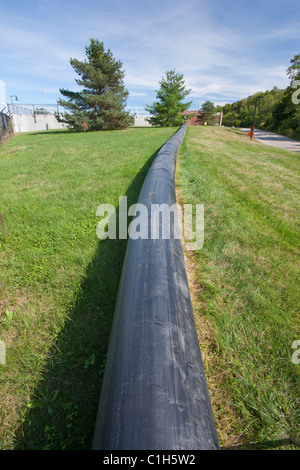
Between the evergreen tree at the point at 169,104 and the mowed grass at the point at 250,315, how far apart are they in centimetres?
3229

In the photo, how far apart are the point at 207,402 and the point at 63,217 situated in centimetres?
336

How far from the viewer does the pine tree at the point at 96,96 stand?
74.2ft

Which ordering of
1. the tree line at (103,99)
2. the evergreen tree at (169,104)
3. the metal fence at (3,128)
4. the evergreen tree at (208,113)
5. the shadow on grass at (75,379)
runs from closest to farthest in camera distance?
the shadow on grass at (75,379) < the metal fence at (3,128) < the tree line at (103,99) < the evergreen tree at (169,104) < the evergreen tree at (208,113)

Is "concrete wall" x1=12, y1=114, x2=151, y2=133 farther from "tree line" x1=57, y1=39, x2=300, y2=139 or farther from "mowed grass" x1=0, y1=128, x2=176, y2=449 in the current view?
"mowed grass" x1=0, y1=128, x2=176, y2=449

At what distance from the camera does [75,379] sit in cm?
154

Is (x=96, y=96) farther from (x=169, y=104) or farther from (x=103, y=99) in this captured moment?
(x=169, y=104)

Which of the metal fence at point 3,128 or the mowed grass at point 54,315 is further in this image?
the metal fence at point 3,128

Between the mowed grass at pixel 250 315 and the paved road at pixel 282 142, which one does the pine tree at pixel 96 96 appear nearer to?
the paved road at pixel 282 142

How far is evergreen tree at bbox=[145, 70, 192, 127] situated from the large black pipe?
→ 3488 centimetres

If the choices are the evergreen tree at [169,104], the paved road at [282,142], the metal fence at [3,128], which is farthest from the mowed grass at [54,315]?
the evergreen tree at [169,104]

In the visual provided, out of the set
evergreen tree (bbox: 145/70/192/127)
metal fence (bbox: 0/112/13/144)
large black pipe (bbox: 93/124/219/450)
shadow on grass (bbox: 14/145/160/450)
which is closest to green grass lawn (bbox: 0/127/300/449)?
shadow on grass (bbox: 14/145/160/450)

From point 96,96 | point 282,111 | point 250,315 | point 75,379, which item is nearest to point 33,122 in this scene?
point 96,96

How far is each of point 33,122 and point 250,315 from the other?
4724 cm
